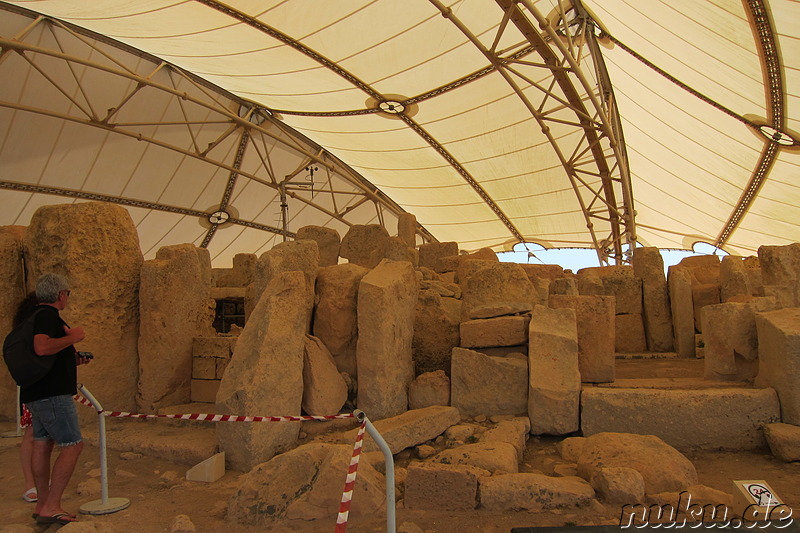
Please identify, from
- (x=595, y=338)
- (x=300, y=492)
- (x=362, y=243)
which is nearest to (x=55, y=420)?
(x=300, y=492)

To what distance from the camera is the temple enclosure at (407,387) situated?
4.23 meters

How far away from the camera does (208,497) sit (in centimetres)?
462

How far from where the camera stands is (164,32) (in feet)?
41.3

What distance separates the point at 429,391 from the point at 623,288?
15.9 ft

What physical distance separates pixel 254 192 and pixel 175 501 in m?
16.1

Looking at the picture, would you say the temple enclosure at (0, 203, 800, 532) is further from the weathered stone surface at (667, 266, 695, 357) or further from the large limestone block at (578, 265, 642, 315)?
the large limestone block at (578, 265, 642, 315)

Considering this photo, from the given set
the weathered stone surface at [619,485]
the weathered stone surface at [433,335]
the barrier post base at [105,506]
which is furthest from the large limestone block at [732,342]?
the barrier post base at [105,506]

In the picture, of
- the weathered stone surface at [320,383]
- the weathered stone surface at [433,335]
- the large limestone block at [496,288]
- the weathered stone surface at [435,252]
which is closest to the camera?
the weathered stone surface at [320,383]

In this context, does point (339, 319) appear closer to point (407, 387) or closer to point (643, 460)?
point (407, 387)

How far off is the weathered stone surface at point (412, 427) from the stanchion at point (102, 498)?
179 centimetres

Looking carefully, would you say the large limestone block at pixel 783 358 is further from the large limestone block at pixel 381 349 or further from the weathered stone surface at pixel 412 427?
the large limestone block at pixel 381 349

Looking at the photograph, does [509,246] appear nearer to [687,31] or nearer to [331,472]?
[687,31]

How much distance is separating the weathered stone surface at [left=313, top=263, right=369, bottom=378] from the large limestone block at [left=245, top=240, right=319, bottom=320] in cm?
18


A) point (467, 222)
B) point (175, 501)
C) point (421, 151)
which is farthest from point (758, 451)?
point (467, 222)
